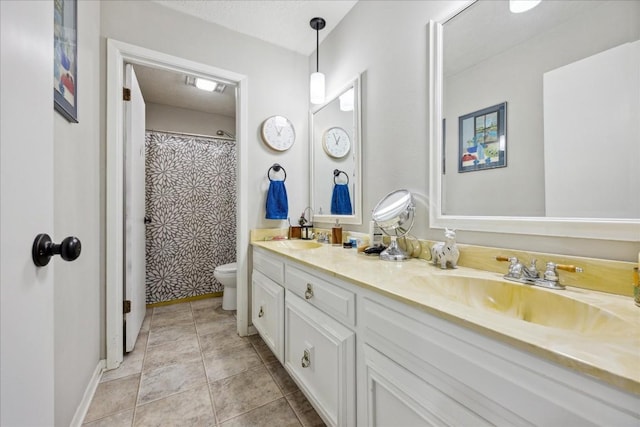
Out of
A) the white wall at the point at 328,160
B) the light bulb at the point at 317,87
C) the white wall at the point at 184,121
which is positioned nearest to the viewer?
the white wall at the point at 328,160

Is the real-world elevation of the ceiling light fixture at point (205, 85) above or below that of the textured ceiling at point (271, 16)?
below

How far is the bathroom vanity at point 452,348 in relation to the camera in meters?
0.43

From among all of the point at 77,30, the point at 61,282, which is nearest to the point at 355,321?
the point at 61,282

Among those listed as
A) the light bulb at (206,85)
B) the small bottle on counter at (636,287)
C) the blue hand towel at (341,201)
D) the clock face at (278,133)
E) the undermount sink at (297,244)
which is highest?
the light bulb at (206,85)

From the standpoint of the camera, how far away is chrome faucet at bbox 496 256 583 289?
818mm

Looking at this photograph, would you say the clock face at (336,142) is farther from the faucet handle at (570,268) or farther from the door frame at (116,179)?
the faucet handle at (570,268)

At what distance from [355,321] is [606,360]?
622mm

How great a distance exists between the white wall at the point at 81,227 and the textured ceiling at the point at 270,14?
2.05 ft

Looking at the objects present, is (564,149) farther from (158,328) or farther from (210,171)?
(210,171)

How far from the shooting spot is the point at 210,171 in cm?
309

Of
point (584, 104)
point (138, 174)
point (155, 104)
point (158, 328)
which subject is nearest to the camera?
point (584, 104)

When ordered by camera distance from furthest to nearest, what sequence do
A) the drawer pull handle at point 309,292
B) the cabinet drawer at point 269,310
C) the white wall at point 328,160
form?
the white wall at point 328,160 < the cabinet drawer at point 269,310 < the drawer pull handle at point 309,292

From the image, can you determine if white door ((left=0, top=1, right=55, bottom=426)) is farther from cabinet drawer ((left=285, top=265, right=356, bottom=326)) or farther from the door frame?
the door frame

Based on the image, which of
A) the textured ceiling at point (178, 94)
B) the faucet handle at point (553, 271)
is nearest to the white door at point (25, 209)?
the faucet handle at point (553, 271)
